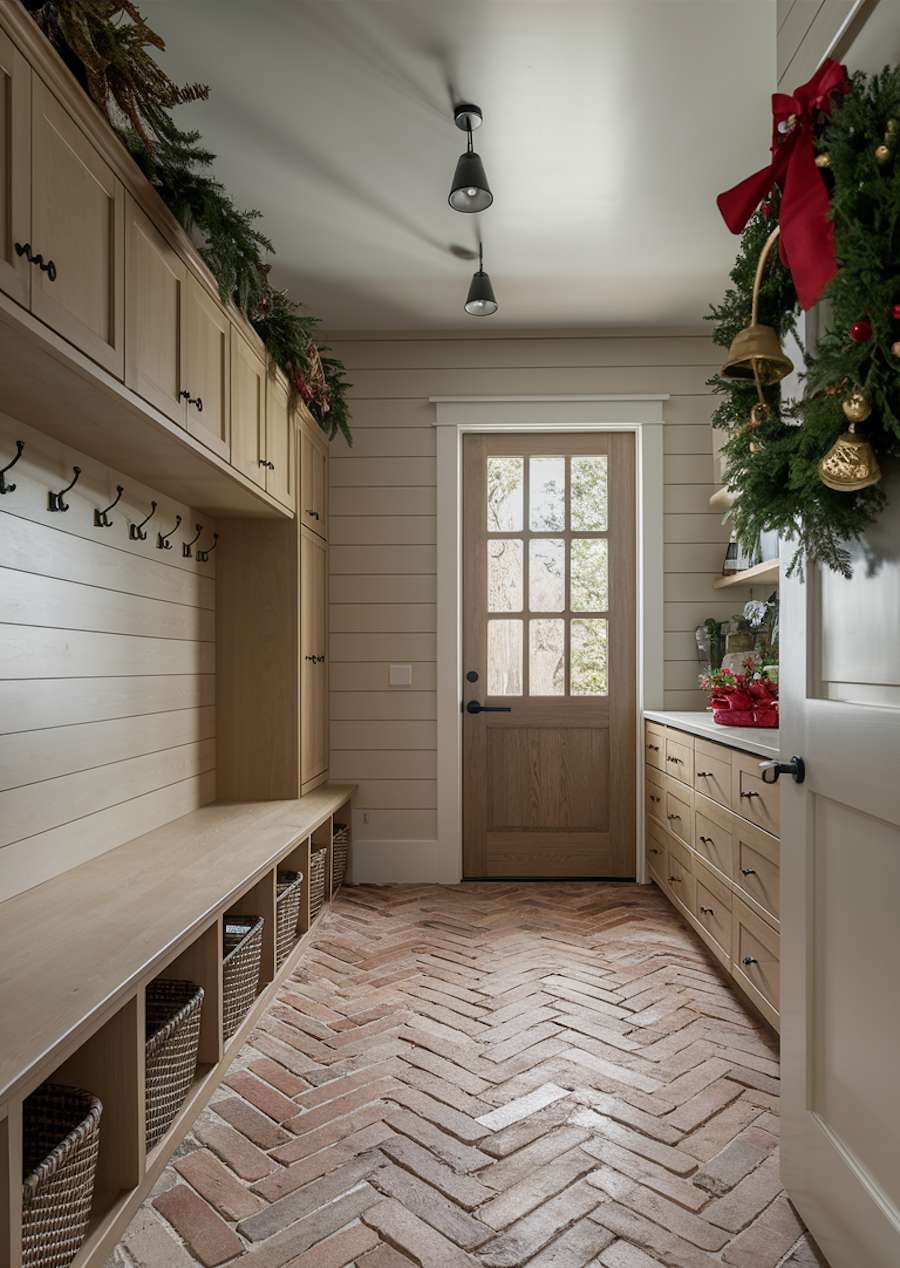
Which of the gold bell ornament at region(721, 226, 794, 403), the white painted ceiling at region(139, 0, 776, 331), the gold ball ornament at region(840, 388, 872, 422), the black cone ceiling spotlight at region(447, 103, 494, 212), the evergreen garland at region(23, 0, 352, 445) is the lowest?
the gold ball ornament at region(840, 388, 872, 422)

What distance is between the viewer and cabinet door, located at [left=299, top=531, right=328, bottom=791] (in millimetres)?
3572

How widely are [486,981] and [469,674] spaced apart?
1.73 meters

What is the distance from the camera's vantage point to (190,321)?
2.22m

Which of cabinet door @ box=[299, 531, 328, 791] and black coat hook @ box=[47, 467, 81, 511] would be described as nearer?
black coat hook @ box=[47, 467, 81, 511]

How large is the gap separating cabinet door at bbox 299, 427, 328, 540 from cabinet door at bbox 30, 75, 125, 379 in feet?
5.95

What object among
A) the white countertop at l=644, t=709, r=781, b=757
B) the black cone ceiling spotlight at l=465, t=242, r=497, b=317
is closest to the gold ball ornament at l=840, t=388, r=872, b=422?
the white countertop at l=644, t=709, r=781, b=757

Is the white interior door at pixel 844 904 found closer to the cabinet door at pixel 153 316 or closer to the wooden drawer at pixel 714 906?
the wooden drawer at pixel 714 906

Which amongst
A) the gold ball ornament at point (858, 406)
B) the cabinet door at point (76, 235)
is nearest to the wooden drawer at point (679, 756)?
the gold ball ornament at point (858, 406)

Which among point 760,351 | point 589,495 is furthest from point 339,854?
point 760,351

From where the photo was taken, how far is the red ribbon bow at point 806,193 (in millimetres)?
1276

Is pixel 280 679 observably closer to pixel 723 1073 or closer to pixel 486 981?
pixel 486 981

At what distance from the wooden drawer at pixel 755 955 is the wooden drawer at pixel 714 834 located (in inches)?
6.5

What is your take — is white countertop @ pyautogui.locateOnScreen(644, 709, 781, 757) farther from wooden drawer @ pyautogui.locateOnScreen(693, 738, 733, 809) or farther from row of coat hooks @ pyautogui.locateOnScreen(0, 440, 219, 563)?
row of coat hooks @ pyautogui.locateOnScreen(0, 440, 219, 563)

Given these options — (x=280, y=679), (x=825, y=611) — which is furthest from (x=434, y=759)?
(x=825, y=611)
